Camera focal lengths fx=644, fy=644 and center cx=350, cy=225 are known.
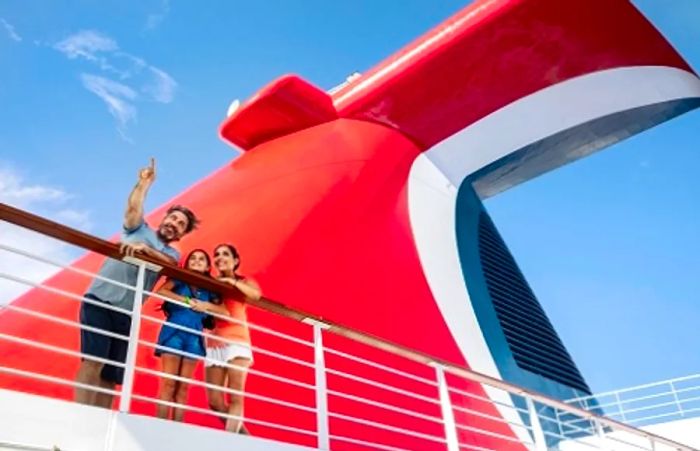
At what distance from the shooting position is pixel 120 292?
97.3 inches

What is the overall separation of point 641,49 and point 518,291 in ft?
8.42

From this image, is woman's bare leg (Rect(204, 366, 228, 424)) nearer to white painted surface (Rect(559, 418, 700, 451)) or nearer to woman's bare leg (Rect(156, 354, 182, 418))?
woman's bare leg (Rect(156, 354, 182, 418))

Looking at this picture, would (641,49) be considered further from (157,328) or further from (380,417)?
(157,328)

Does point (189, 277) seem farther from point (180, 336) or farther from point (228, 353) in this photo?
point (228, 353)

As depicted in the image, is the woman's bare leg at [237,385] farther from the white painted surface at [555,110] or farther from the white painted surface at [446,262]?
the white painted surface at [555,110]

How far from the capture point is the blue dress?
244cm

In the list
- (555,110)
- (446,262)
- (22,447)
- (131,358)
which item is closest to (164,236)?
(131,358)

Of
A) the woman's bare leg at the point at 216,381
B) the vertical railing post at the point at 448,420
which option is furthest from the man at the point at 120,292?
the vertical railing post at the point at 448,420

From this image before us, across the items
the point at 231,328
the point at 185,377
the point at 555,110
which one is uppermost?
the point at 555,110

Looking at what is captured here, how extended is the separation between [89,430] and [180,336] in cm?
72

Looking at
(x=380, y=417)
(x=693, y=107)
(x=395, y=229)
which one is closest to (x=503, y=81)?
(x=395, y=229)

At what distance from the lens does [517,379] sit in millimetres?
5258

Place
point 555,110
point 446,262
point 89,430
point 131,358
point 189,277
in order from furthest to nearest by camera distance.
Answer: point 555,110, point 446,262, point 189,277, point 131,358, point 89,430

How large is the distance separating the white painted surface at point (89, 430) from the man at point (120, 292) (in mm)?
374
